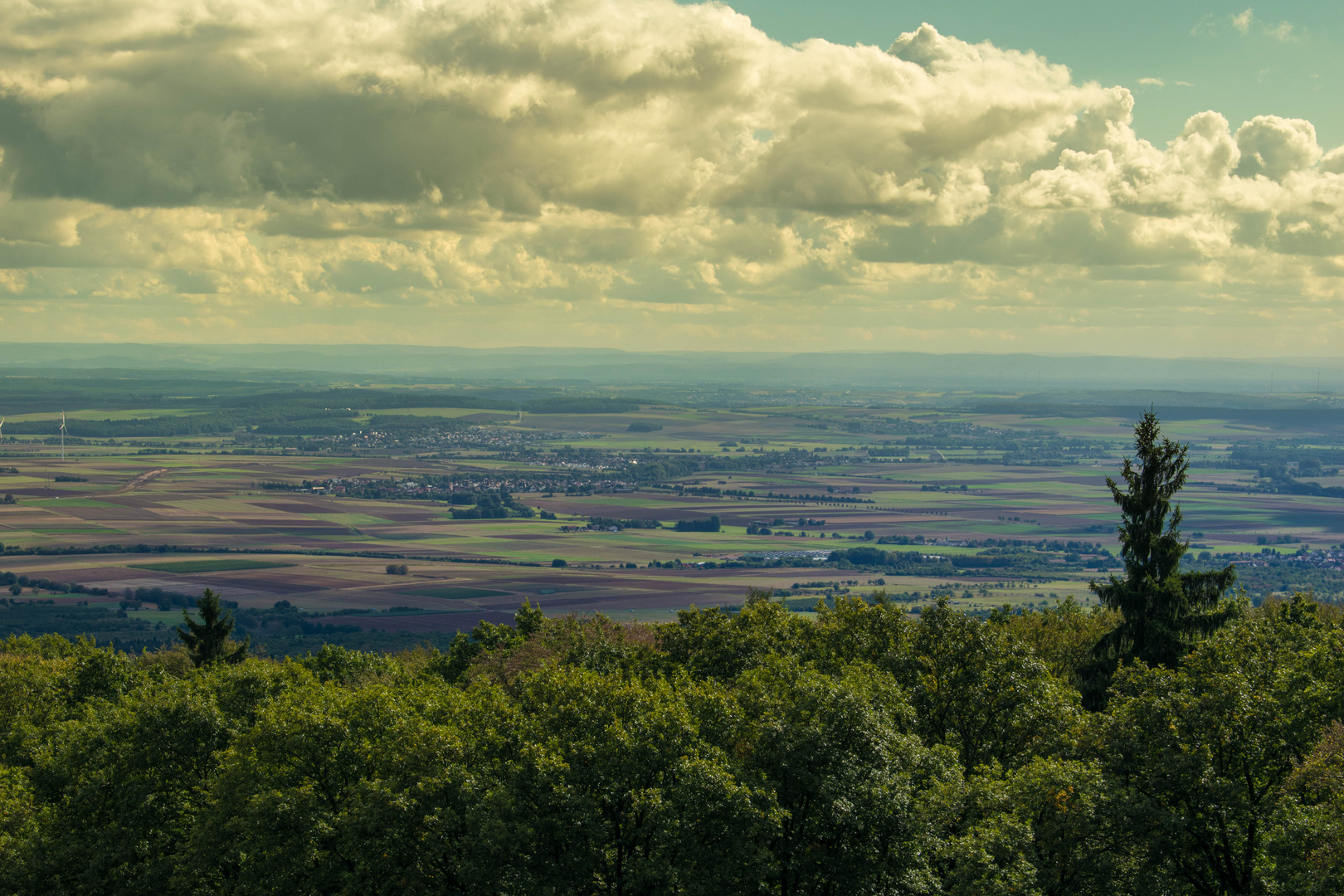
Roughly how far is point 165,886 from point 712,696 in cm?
2509

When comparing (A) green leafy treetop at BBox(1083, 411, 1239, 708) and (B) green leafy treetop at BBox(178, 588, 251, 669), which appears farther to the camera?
(B) green leafy treetop at BBox(178, 588, 251, 669)

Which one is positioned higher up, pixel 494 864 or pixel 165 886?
pixel 494 864

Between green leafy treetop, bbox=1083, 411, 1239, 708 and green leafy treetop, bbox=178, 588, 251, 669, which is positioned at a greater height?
green leafy treetop, bbox=1083, 411, 1239, 708

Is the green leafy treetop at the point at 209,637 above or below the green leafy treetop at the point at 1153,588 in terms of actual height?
below

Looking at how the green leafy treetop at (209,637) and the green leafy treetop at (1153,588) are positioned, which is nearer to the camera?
the green leafy treetop at (1153,588)

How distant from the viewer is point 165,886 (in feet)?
165

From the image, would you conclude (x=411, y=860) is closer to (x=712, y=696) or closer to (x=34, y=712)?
(x=712, y=696)

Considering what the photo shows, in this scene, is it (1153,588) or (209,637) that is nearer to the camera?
(1153,588)

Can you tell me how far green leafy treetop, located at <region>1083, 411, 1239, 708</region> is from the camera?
57.5m

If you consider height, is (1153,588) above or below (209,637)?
above

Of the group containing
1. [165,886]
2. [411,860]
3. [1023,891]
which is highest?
[1023,891]

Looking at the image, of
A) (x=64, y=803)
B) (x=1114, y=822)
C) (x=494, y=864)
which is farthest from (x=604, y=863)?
(x=64, y=803)

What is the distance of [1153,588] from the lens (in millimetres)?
57875

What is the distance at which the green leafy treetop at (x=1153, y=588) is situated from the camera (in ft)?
189
